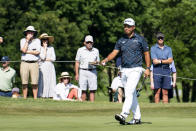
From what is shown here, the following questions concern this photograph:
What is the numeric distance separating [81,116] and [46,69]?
4.56m

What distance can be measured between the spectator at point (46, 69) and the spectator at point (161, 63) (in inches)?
116

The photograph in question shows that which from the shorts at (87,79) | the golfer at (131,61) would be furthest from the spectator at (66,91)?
the golfer at (131,61)

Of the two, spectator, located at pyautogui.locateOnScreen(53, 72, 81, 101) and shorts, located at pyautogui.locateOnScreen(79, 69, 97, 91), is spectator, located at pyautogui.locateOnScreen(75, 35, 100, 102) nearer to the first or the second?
shorts, located at pyautogui.locateOnScreen(79, 69, 97, 91)

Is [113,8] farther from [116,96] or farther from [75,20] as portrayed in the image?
[116,96]

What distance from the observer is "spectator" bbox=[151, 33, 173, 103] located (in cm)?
1809

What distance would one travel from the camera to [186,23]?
47312 millimetres

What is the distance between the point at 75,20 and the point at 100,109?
25577mm

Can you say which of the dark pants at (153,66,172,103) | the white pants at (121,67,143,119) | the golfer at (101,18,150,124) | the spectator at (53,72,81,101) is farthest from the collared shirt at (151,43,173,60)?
the white pants at (121,67,143,119)

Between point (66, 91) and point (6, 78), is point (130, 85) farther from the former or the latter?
point (6, 78)

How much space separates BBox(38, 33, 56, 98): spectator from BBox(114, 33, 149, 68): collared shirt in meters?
6.57

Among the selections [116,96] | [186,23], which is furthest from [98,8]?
[116,96]

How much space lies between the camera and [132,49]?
1289 cm

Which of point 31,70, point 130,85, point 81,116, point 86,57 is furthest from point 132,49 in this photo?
point 86,57

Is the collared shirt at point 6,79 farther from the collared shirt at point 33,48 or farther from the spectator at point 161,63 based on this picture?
the spectator at point 161,63
